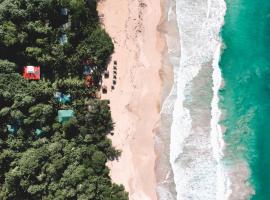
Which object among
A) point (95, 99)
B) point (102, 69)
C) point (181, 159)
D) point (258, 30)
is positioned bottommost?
point (181, 159)

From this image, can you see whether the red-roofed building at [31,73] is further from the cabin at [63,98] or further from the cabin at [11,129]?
the cabin at [11,129]

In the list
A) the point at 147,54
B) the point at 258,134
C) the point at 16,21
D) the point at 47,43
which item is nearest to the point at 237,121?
the point at 258,134

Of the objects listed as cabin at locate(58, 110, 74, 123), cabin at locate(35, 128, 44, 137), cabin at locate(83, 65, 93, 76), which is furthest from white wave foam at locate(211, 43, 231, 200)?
cabin at locate(35, 128, 44, 137)

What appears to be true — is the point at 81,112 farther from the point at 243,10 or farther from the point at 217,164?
the point at 243,10

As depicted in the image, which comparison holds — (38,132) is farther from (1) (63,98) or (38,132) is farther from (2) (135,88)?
(2) (135,88)

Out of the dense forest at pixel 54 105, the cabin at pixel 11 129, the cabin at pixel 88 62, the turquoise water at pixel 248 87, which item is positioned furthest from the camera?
the turquoise water at pixel 248 87

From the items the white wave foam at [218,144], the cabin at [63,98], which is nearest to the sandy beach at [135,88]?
the cabin at [63,98]

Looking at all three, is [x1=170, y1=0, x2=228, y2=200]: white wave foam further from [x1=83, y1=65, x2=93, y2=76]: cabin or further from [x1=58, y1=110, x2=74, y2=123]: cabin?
[x1=58, y1=110, x2=74, y2=123]: cabin
